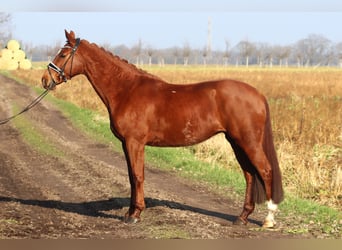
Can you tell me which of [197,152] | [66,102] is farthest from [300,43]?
[197,152]

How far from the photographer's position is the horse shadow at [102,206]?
24.7ft

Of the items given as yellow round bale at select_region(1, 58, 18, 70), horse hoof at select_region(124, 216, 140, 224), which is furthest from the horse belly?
yellow round bale at select_region(1, 58, 18, 70)

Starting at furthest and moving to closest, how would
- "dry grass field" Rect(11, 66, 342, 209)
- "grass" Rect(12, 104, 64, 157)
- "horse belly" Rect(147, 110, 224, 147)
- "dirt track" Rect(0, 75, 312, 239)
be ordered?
"grass" Rect(12, 104, 64, 157) → "dry grass field" Rect(11, 66, 342, 209) → "horse belly" Rect(147, 110, 224, 147) → "dirt track" Rect(0, 75, 312, 239)

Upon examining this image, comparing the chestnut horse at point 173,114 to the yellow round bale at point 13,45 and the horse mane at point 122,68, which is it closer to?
the horse mane at point 122,68

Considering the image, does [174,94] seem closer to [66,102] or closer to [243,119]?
[243,119]

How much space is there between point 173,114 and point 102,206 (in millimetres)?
2013

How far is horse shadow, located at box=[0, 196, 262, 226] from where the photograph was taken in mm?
7540

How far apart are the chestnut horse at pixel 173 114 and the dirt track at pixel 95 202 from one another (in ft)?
1.37

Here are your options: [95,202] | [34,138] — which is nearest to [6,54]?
[34,138]

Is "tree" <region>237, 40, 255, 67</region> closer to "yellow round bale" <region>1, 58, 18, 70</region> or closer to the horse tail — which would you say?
"yellow round bale" <region>1, 58, 18, 70</region>

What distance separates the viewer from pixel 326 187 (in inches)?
371

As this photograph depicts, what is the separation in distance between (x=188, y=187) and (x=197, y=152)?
3.07m

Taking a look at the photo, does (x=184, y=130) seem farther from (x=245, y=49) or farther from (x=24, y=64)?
(x=245, y=49)

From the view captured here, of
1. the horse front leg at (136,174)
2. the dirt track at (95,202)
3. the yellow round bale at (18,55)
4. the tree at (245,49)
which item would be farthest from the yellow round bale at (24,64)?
the tree at (245,49)
